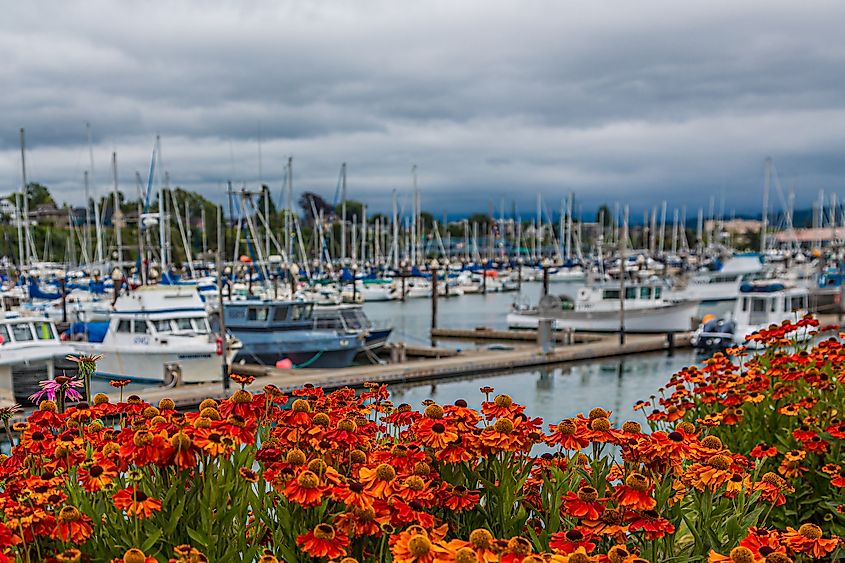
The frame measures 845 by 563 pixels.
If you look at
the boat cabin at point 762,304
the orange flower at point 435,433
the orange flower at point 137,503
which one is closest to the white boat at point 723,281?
the boat cabin at point 762,304

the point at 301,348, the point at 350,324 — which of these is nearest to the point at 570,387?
the point at 350,324

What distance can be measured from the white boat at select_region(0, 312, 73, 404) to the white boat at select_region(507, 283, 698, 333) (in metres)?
29.4

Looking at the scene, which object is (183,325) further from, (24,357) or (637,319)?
(637,319)

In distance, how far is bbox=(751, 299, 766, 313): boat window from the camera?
1490 inches

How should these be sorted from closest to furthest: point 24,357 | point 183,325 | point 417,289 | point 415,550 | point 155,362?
point 415,550, point 24,357, point 155,362, point 183,325, point 417,289

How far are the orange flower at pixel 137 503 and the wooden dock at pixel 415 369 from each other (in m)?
19.1

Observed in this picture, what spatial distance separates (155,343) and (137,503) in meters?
24.7

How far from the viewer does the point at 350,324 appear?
3653 cm

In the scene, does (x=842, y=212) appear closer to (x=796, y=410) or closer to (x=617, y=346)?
(x=617, y=346)

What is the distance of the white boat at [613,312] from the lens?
4856cm

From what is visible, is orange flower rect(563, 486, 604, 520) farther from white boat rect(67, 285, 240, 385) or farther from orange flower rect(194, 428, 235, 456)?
white boat rect(67, 285, 240, 385)

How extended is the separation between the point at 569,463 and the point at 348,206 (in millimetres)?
151628

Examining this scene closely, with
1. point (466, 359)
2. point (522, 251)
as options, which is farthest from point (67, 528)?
point (522, 251)

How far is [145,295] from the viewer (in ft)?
95.0
